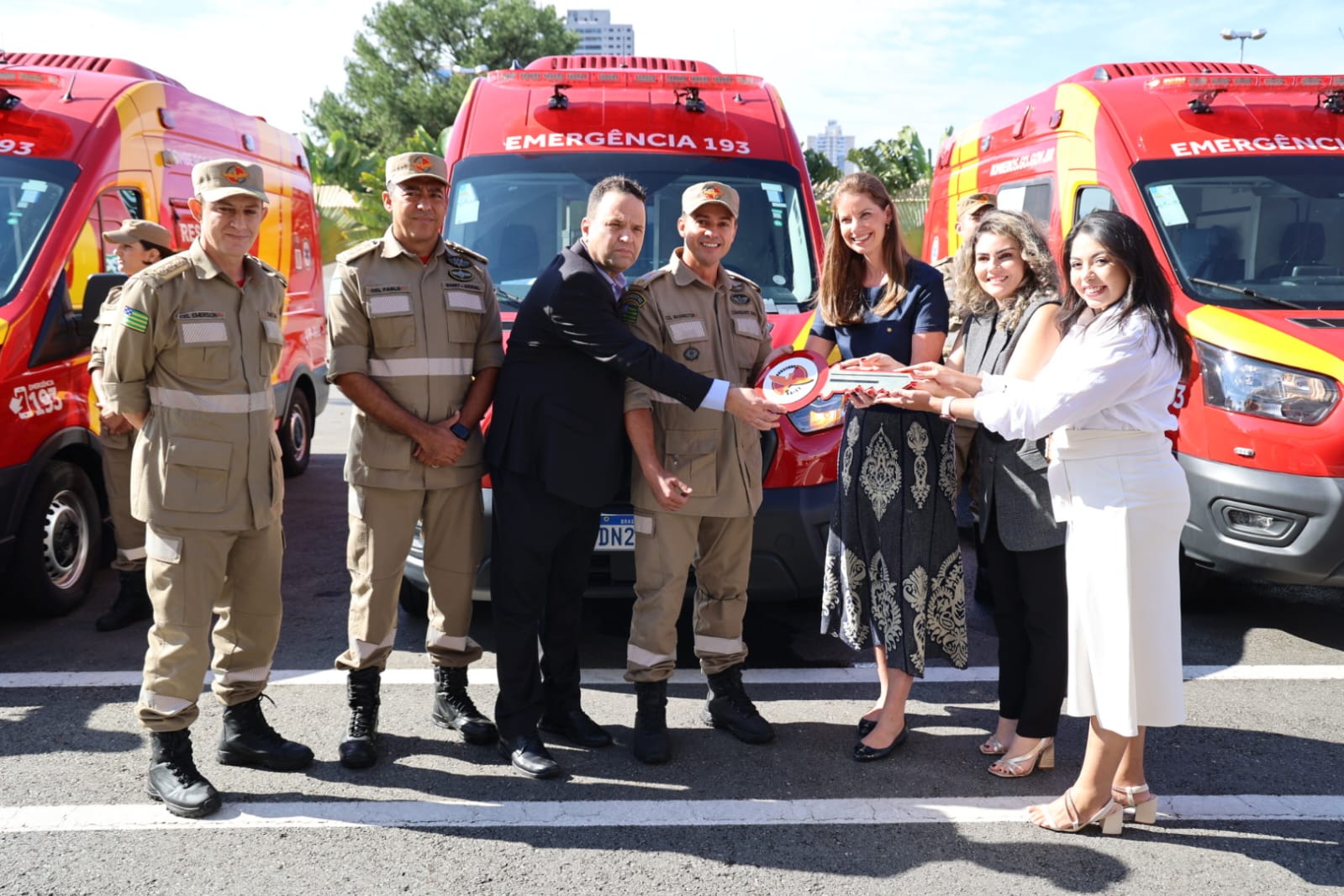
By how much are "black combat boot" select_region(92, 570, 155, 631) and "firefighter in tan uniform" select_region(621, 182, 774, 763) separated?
8.93 feet

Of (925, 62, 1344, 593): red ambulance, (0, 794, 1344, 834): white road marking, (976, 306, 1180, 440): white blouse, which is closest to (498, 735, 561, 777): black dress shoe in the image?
(0, 794, 1344, 834): white road marking

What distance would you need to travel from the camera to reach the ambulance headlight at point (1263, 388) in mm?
4598

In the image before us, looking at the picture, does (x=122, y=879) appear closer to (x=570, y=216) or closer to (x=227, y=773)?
(x=227, y=773)

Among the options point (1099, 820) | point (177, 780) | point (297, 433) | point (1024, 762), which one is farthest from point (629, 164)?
point (297, 433)

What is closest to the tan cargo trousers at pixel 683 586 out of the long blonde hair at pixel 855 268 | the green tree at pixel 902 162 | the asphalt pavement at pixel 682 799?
the asphalt pavement at pixel 682 799

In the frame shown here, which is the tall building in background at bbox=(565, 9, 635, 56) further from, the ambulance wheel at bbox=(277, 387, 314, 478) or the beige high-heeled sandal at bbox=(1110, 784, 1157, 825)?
the beige high-heeled sandal at bbox=(1110, 784, 1157, 825)

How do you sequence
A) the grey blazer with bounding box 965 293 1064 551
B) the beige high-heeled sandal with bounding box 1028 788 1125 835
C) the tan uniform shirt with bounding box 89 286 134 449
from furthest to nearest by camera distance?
the tan uniform shirt with bounding box 89 286 134 449
the grey blazer with bounding box 965 293 1064 551
the beige high-heeled sandal with bounding box 1028 788 1125 835

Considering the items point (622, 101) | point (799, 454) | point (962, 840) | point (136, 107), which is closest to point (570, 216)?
point (622, 101)

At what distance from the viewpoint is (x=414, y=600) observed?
205 inches

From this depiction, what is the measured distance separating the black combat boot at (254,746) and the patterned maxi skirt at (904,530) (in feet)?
6.25

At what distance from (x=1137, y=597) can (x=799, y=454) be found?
1507 millimetres

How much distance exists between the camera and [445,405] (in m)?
3.76

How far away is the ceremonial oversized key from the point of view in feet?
11.4

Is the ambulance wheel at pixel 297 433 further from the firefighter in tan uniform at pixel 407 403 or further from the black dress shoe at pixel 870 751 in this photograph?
the black dress shoe at pixel 870 751
